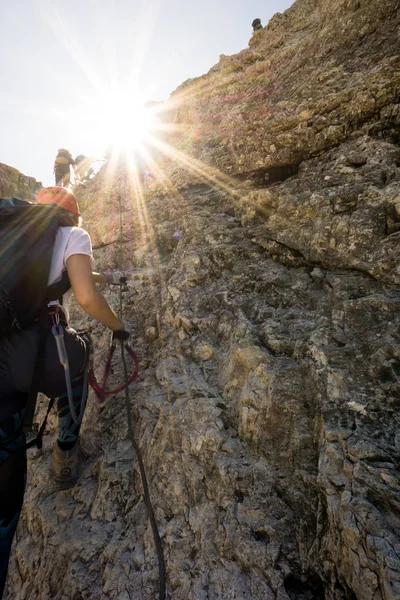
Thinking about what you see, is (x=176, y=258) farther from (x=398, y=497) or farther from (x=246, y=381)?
(x=398, y=497)

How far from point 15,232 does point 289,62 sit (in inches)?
Answer: 373

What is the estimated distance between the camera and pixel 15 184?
24.6 meters

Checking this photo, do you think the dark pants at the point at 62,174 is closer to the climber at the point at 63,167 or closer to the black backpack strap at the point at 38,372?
the climber at the point at 63,167

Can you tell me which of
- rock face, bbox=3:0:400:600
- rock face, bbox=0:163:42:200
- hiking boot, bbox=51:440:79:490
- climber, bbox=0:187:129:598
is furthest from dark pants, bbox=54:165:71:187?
rock face, bbox=0:163:42:200

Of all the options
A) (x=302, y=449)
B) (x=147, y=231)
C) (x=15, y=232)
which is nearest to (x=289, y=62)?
(x=147, y=231)

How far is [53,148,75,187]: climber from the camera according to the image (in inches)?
468

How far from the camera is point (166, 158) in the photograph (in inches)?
396

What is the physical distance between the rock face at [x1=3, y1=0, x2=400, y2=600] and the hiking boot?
0.45ft

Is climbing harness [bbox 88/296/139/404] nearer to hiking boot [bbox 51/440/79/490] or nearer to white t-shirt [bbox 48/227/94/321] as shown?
hiking boot [bbox 51/440/79/490]

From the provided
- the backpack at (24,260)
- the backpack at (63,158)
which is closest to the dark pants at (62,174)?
the backpack at (63,158)

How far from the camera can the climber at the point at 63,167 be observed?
1188cm

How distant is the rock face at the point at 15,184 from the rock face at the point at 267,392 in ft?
76.0

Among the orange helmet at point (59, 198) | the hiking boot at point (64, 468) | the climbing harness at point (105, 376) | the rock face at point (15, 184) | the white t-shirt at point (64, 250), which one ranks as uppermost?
the rock face at point (15, 184)

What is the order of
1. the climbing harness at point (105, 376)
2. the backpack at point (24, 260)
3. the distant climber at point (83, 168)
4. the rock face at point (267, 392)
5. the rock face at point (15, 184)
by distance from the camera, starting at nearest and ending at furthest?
the rock face at point (267, 392) → the backpack at point (24, 260) → the climbing harness at point (105, 376) → the distant climber at point (83, 168) → the rock face at point (15, 184)
